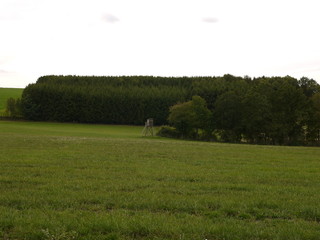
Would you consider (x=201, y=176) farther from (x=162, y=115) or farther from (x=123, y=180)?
(x=162, y=115)

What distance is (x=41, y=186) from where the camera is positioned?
491 inches

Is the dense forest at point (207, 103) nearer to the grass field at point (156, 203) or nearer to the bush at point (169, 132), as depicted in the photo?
the bush at point (169, 132)

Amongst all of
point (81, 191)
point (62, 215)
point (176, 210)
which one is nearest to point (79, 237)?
point (62, 215)

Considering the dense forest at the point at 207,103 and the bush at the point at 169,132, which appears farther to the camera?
the bush at the point at 169,132

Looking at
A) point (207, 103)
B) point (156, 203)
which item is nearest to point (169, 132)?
point (207, 103)

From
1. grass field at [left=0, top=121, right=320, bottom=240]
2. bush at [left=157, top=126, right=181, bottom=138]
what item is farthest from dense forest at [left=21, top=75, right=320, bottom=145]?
grass field at [left=0, top=121, right=320, bottom=240]

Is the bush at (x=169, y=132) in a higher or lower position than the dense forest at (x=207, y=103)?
lower

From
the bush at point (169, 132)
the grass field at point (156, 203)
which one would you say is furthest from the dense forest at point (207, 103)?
the grass field at point (156, 203)

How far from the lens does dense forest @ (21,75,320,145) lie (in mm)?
68312

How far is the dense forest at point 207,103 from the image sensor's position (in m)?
68.3

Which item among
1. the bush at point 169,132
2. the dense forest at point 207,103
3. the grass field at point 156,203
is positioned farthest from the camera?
the bush at point 169,132

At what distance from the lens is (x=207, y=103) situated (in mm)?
111938

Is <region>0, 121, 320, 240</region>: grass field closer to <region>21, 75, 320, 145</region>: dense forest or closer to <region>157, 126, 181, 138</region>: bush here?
<region>21, 75, 320, 145</region>: dense forest

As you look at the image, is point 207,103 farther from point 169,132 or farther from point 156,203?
point 156,203
